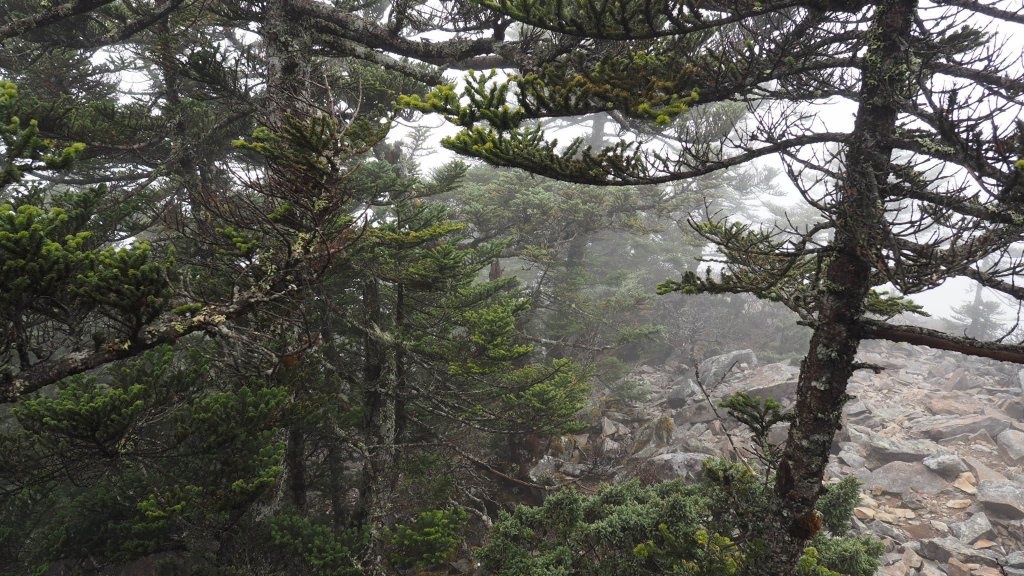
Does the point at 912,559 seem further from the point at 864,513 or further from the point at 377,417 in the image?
the point at 377,417

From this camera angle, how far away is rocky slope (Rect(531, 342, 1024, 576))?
38.0ft

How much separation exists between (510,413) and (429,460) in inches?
77.7

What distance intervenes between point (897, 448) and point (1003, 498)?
300 cm

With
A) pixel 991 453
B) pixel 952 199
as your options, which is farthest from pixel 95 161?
pixel 991 453

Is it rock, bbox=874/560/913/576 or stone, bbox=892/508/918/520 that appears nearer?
rock, bbox=874/560/913/576

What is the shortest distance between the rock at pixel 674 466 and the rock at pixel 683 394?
587cm

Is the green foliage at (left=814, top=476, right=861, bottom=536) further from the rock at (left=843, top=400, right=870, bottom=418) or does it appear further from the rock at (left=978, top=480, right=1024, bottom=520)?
the rock at (left=843, top=400, right=870, bottom=418)

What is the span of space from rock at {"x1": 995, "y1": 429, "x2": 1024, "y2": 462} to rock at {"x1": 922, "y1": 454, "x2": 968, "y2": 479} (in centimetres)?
276

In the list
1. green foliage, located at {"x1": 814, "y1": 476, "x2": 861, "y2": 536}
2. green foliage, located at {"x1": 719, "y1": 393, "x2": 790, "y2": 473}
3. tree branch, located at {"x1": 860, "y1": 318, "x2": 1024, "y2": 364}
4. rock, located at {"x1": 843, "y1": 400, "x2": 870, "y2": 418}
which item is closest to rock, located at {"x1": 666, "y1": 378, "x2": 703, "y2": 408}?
rock, located at {"x1": 843, "y1": 400, "x2": 870, "y2": 418}

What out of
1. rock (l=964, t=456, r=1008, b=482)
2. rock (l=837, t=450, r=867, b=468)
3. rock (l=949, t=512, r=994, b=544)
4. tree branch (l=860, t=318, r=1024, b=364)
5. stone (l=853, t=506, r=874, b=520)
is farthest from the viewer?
rock (l=837, t=450, r=867, b=468)

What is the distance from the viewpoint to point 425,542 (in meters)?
7.21

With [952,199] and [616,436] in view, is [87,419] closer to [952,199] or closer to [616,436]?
[952,199]

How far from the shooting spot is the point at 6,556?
697 centimetres

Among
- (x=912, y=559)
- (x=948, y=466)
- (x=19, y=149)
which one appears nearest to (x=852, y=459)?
(x=948, y=466)
